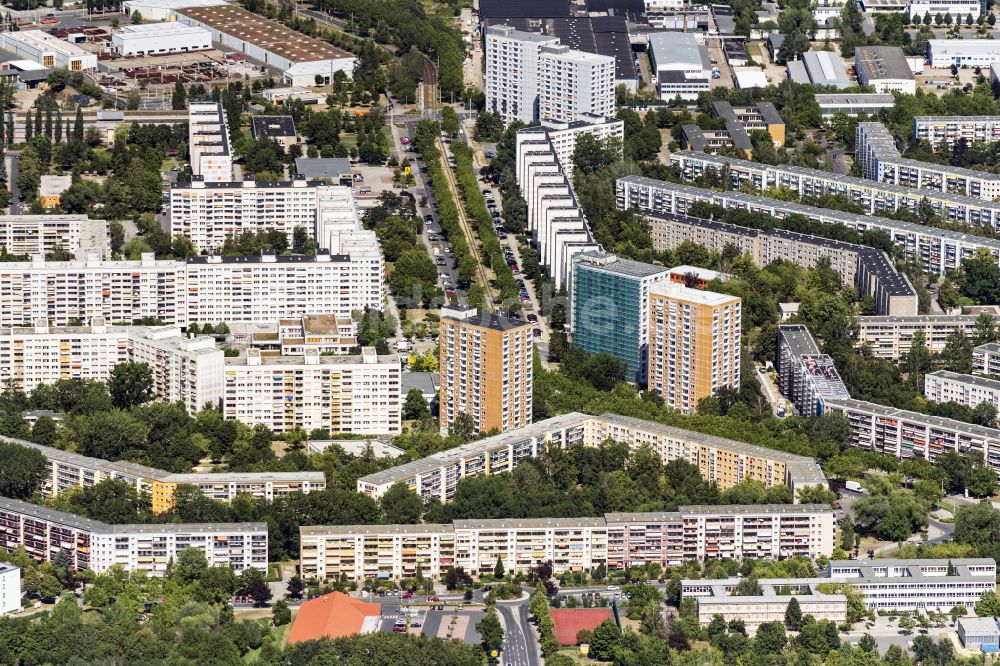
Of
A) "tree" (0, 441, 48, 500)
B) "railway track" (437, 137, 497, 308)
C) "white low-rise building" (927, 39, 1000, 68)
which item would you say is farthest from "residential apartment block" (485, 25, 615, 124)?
"tree" (0, 441, 48, 500)

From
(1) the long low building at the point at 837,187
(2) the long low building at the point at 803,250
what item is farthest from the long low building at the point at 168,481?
(1) the long low building at the point at 837,187

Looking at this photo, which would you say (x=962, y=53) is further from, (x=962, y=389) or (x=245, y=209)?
(x=962, y=389)

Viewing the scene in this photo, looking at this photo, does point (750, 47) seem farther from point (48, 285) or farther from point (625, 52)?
point (48, 285)

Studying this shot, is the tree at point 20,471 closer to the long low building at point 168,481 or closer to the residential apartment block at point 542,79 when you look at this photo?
the long low building at point 168,481

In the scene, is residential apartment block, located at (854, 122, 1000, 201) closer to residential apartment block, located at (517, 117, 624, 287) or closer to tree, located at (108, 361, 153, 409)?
residential apartment block, located at (517, 117, 624, 287)

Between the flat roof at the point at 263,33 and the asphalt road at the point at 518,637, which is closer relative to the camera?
the asphalt road at the point at 518,637

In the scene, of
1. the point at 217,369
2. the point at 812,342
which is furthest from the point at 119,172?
the point at 812,342
